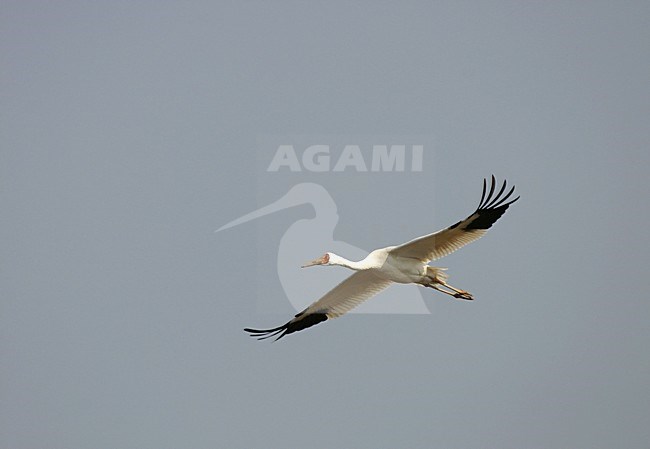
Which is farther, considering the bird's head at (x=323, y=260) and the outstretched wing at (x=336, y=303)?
the outstretched wing at (x=336, y=303)

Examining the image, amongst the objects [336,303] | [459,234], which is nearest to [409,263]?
[459,234]

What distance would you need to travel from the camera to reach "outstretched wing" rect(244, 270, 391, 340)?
10.9m

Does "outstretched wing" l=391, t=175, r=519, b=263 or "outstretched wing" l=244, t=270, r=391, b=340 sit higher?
"outstretched wing" l=391, t=175, r=519, b=263

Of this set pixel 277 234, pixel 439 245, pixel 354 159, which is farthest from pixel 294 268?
pixel 439 245

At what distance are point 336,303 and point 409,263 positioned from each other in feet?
3.76

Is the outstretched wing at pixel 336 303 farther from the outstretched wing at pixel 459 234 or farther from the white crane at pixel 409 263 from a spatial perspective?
the outstretched wing at pixel 459 234

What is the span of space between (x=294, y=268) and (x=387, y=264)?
164cm

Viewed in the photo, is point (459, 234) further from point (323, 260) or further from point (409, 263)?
point (323, 260)

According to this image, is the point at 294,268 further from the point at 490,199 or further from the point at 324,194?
the point at 490,199

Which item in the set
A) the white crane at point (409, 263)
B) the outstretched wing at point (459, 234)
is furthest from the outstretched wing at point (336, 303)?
the outstretched wing at point (459, 234)

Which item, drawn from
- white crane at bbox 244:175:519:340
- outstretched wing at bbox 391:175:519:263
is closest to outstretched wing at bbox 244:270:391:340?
white crane at bbox 244:175:519:340

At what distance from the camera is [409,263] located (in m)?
10.2

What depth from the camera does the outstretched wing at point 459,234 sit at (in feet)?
32.2

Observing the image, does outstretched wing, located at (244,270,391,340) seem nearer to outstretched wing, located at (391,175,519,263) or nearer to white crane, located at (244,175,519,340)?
white crane, located at (244,175,519,340)
